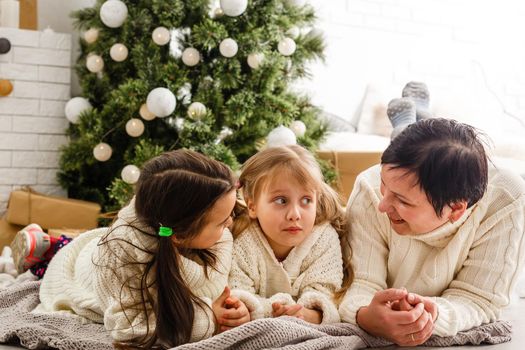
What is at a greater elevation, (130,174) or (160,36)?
(160,36)

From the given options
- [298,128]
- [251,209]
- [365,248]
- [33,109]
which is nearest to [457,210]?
[365,248]

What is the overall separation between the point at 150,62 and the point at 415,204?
149 cm

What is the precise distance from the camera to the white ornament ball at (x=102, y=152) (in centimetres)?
272

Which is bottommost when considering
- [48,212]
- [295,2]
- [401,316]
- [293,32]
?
[48,212]

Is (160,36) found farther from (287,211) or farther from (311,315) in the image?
(311,315)

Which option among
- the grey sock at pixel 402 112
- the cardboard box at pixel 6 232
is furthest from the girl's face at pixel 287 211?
the cardboard box at pixel 6 232

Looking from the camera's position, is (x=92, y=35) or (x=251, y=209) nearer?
(x=251, y=209)

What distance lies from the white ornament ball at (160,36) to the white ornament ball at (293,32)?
48 centimetres

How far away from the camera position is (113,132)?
2.80 metres

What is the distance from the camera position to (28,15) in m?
3.06

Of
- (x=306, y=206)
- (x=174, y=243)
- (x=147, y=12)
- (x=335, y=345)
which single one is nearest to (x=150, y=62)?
(x=147, y=12)

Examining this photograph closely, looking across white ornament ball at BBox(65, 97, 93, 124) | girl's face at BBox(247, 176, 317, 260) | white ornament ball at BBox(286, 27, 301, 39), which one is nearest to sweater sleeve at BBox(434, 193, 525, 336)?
girl's face at BBox(247, 176, 317, 260)

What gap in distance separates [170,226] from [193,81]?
1.41 metres

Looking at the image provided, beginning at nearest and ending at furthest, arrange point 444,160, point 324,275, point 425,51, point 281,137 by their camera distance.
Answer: point 444,160, point 324,275, point 281,137, point 425,51
